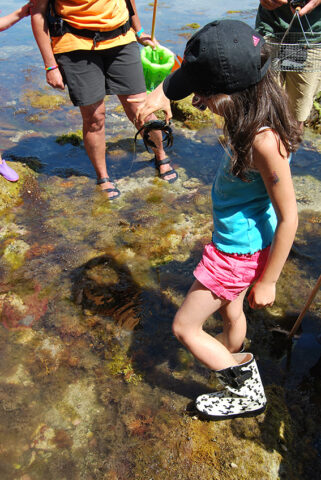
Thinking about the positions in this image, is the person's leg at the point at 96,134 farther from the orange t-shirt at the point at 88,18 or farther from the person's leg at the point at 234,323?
the person's leg at the point at 234,323

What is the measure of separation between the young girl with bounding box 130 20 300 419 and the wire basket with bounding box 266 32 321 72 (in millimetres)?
1964

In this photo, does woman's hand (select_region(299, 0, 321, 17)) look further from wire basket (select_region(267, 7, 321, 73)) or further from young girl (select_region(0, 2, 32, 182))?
young girl (select_region(0, 2, 32, 182))

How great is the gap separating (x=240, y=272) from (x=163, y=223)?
182 centimetres

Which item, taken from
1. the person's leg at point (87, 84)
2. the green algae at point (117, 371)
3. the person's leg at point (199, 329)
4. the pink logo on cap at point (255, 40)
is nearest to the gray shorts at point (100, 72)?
the person's leg at point (87, 84)

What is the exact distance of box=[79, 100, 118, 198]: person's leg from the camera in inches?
148

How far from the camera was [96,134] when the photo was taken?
3904mm

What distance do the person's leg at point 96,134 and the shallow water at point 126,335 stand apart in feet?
0.85

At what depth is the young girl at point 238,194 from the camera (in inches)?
60.9

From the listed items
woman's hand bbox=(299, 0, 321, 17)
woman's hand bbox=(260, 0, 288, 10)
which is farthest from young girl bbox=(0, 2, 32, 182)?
woman's hand bbox=(299, 0, 321, 17)

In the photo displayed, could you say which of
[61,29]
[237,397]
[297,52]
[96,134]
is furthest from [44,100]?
[237,397]

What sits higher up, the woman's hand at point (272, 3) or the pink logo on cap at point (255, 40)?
the pink logo on cap at point (255, 40)

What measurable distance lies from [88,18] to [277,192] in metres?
2.57

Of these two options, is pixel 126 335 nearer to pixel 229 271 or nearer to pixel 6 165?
pixel 229 271

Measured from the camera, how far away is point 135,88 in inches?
151
